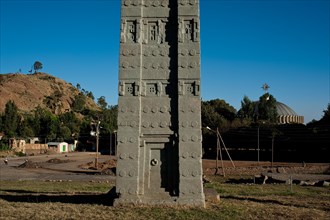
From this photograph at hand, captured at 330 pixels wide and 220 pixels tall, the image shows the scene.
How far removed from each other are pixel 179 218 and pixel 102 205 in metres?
2.67

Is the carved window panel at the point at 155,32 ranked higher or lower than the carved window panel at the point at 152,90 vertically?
higher

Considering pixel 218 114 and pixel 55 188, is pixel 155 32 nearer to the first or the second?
pixel 55 188

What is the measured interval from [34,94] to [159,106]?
144 meters

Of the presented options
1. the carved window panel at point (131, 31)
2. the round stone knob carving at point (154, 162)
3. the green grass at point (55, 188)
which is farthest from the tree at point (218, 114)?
the carved window panel at point (131, 31)

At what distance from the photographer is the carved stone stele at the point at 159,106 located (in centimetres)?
1060

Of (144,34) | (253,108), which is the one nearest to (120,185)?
(144,34)

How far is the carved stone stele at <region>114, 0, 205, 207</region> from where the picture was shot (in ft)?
34.8

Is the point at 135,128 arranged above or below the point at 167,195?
above

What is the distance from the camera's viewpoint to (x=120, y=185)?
10.6m

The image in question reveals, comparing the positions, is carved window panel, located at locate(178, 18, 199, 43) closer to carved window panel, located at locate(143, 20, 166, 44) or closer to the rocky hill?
carved window panel, located at locate(143, 20, 166, 44)

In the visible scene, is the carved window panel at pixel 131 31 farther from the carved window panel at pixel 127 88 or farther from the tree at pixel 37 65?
the tree at pixel 37 65

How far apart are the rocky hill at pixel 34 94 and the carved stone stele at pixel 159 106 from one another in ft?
385

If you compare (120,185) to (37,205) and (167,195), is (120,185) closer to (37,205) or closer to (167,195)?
(167,195)

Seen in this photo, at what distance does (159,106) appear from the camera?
1092cm
